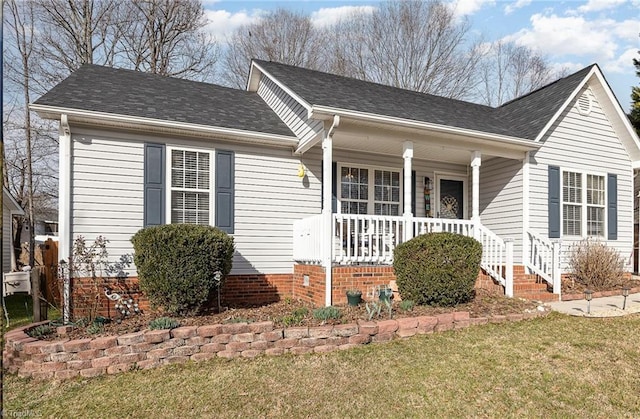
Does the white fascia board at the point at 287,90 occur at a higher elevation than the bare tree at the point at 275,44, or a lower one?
lower

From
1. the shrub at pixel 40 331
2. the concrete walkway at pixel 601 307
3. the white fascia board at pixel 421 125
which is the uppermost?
the white fascia board at pixel 421 125

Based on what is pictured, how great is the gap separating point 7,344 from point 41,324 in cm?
75

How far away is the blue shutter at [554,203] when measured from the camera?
32.4 ft

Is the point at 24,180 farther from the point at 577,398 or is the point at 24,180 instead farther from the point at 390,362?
the point at 577,398

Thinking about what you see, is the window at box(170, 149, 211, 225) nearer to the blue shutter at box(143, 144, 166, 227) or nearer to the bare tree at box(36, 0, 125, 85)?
the blue shutter at box(143, 144, 166, 227)

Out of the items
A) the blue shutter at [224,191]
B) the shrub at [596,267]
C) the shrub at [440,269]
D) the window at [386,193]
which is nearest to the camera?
the shrub at [440,269]

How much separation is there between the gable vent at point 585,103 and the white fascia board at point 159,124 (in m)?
6.87

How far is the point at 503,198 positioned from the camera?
1020cm

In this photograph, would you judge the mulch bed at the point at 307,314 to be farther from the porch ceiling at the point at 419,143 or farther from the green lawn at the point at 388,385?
the porch ceiling at the point at 419,143

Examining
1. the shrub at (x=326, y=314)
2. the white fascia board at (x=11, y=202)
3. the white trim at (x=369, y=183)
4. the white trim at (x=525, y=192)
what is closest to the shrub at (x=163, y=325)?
the shrub at (x=326, y=314)

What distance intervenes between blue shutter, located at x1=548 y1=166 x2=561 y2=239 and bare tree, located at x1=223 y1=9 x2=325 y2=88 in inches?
603

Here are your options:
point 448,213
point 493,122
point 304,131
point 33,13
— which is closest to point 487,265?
point 448,213

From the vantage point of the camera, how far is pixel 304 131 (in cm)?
870

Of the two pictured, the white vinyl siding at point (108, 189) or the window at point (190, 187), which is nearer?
the white vinyl siding at point (108, 189)
